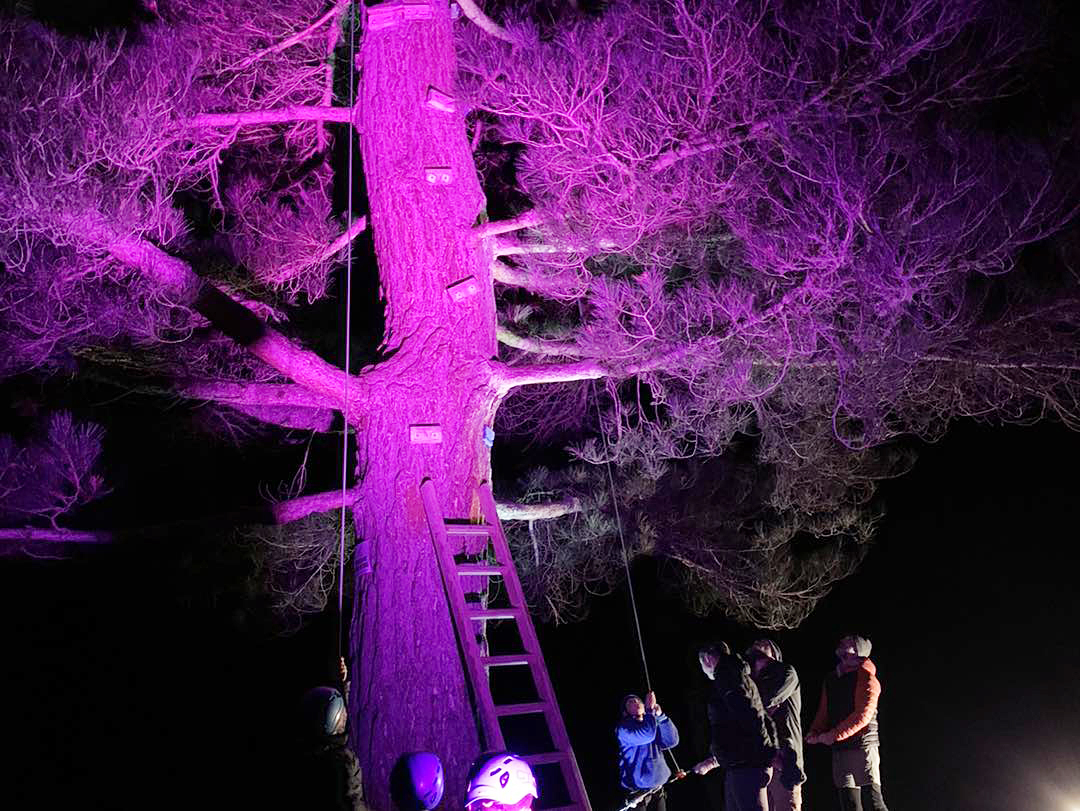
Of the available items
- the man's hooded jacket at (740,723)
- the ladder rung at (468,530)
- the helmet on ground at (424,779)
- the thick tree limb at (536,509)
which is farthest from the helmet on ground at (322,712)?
the thick tree limb at (536,509)

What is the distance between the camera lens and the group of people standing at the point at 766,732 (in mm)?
4539

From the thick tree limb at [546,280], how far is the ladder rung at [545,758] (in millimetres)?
2734

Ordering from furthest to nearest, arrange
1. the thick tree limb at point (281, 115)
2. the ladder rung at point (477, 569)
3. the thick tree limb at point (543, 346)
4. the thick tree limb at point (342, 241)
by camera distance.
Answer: the thick tree limb at point (342, 241) < the thick tree limb at point (281, 115) < the thick tree limb at point (543, 346) < the ladder rung at point (477, 569)

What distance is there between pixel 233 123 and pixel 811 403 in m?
4.38

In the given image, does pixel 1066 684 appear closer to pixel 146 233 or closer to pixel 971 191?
pixel 971 191

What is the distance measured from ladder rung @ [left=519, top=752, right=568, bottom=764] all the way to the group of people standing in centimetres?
75

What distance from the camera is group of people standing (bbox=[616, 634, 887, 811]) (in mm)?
4539

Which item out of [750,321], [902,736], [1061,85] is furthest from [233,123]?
[902,736]

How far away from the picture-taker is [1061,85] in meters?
5.58

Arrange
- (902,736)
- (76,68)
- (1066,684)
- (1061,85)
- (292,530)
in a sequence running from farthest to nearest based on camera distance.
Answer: (902,736)
(1066,684)
(292,530)
(1061,85)
(76,68)

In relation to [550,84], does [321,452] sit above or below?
below

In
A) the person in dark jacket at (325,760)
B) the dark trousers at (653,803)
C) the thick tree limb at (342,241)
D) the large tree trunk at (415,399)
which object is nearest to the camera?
the person in dark jacket at (325,760)

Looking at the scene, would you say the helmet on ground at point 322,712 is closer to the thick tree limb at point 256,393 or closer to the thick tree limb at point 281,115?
the thick tree limb at point 256,393

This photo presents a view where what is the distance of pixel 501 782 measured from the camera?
3281 mm
